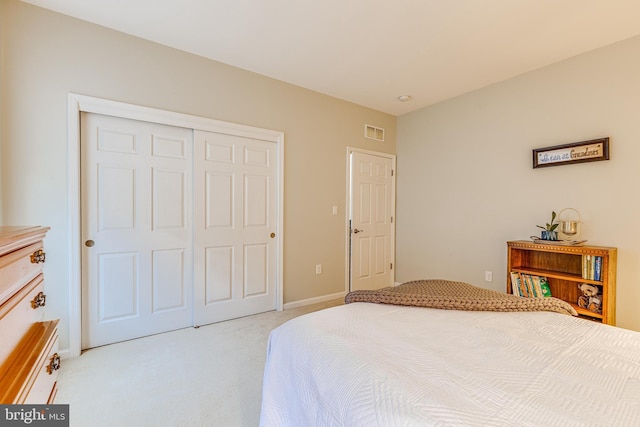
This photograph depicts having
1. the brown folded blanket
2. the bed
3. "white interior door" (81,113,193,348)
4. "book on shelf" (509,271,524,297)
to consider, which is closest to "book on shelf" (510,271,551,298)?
"book on shelf" (509,271,524,297)

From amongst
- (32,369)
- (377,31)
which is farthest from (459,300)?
(377,31)

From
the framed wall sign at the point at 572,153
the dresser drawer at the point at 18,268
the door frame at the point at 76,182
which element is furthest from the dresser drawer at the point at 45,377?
the framed wall sign at the point at 572,153

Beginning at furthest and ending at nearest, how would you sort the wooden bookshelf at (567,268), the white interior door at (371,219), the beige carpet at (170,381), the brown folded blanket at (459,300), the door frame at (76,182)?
1. the white interior door at (371,219)
2. the wooden bookshelf at (567,268)
3. the door frame at (76,182)
4. the beige carpet at (170,381)
5. the brown folded blanket at (459,300)

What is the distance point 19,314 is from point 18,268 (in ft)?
0.45

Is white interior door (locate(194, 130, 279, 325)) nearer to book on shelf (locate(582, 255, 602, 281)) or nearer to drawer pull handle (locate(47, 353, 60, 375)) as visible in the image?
drawer pull handle (locate(47, 353, 60, 375))

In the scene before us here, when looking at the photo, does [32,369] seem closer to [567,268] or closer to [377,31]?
[377,31]

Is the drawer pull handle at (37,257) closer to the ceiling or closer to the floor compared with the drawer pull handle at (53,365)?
closer to the ceiling

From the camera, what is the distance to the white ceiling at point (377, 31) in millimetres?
2049

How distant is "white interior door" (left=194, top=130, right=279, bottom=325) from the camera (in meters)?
2.81

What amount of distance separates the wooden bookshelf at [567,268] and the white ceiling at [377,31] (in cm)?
177

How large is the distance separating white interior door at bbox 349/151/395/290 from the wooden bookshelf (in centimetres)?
167

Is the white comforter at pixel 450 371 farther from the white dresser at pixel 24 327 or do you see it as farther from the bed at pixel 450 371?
the white dresser at pixel 24 327

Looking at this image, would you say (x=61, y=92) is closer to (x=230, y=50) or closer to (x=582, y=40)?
(x=230, y=50)

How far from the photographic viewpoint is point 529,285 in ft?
9.04
